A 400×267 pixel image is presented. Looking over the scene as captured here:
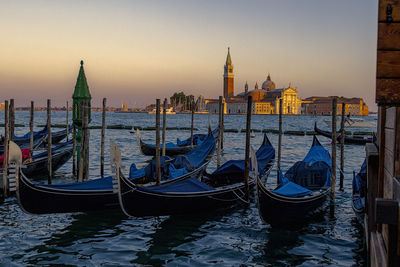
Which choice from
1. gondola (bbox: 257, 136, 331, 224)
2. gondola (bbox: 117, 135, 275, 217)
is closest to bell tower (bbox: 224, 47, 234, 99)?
gondola (bbox: 257, 136, 331, 224)

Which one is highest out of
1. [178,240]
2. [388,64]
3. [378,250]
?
[388,64]

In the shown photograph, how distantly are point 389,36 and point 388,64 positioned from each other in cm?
12

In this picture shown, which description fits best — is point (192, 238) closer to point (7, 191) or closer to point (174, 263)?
point (174, 263)

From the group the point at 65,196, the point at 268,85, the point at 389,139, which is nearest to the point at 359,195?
the point at 389,139

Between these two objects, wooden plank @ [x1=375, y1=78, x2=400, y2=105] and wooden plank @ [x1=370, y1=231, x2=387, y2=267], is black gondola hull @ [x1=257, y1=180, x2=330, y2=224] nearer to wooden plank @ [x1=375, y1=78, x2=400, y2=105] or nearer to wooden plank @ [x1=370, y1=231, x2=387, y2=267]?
wooden plank @ [x1=370, y1=231, x2=387, y2=267]

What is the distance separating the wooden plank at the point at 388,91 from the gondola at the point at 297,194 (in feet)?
11.0

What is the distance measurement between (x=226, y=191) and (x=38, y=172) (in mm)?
4980

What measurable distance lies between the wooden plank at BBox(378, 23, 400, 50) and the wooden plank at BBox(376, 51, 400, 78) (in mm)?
26

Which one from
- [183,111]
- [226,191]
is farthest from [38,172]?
[183,111]

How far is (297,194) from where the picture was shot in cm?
585

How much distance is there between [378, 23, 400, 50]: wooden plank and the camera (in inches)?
67.0

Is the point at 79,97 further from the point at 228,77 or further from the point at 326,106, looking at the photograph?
the point at 326,106

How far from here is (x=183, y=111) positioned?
110750 millimetres

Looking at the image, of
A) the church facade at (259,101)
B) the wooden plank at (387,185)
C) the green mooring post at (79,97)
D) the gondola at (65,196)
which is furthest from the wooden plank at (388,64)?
the church facade at (259,101)
